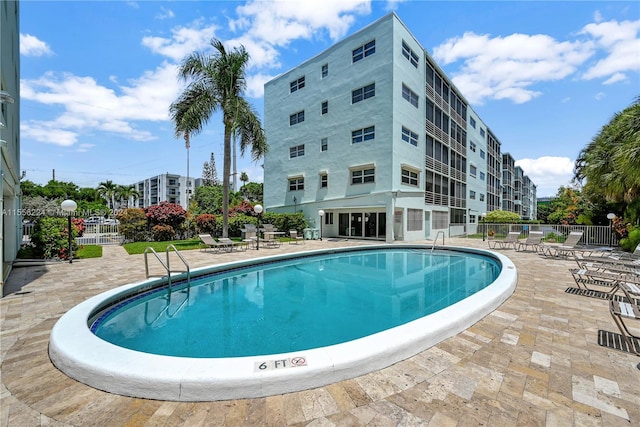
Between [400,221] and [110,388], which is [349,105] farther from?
[110,388]

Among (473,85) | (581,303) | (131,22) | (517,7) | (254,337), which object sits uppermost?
(473,85)

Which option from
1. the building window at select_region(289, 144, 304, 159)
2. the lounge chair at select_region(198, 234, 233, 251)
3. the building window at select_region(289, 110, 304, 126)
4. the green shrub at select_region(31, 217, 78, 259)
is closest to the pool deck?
the green shrub at select_region(31, 217, 78, 259)

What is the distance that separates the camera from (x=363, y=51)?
2123 cm

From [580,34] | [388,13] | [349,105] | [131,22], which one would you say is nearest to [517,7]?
[580,34]

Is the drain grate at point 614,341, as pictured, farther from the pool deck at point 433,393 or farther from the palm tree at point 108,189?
the palm tree at point 108,189

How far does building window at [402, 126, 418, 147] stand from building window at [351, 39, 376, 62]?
634 centimetres

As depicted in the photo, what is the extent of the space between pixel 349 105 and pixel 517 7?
482 inches

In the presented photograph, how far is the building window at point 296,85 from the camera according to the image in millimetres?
25500

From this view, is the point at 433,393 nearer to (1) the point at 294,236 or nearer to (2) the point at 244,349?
(2) the point at 244,349

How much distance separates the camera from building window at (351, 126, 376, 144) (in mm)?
20500

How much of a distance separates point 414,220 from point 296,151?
1223cm

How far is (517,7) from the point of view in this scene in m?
10.9

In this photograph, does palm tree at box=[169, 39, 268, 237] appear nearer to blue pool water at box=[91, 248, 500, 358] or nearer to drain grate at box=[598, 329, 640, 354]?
blue pool water at box=[91, 248, 500, 358]

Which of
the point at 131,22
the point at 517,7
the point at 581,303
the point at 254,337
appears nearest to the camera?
the point at 254,337
